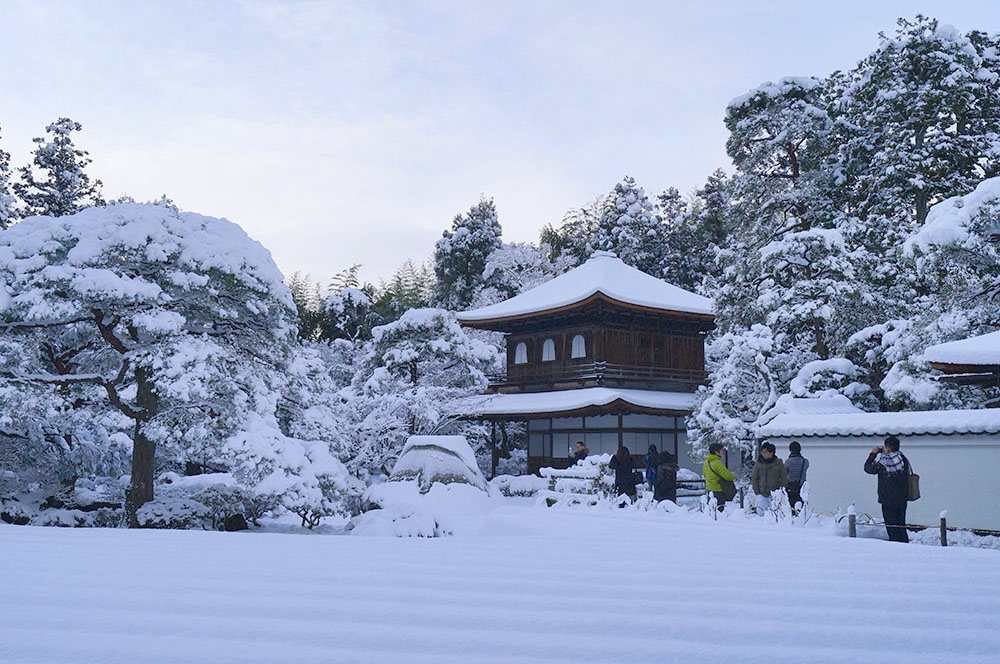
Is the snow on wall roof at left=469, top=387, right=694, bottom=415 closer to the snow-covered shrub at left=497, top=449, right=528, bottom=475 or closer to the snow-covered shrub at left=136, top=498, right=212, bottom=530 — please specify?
the snow-covered shrub at left=497, top=449, right=528, bottom=475

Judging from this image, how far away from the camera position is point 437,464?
19.9m

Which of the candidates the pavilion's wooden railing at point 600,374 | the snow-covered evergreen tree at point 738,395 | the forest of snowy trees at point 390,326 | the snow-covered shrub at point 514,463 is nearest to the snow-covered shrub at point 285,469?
the forest of snowy trees at point 390,326

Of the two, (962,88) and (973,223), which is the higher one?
(962,88)

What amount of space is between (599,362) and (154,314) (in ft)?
59.9

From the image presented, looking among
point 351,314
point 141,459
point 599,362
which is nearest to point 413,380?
point 599,362

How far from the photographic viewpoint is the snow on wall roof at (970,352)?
34.3 feet

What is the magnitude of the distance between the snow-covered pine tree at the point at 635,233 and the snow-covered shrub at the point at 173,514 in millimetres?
31455

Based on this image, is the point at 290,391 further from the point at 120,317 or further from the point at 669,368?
the point at 669,368

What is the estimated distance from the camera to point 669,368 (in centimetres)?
2906

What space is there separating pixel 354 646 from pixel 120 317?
1065cm

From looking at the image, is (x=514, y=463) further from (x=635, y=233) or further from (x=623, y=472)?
(x=635, y=233)

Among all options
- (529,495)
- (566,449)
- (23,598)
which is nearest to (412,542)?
(23,598)

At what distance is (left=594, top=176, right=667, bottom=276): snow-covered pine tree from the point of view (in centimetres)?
4297

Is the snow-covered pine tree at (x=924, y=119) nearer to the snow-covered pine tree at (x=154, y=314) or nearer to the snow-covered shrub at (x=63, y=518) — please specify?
the snow-covered pine tree at (x=154, y=314)
